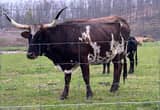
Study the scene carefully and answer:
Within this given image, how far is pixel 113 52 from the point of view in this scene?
38.0ft

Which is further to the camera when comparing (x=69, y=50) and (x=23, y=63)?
(x=23, y=63)

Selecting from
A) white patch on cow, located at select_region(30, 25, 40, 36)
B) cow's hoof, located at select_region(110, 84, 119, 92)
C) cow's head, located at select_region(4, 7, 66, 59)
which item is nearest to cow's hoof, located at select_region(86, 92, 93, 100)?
cow's hoof, located at select_region(110, 84, 119, 92)

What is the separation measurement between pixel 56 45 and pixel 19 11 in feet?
4.43

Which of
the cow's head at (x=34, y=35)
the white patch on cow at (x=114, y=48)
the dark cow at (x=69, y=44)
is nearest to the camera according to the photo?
the cow's head at (x=34, y=35)

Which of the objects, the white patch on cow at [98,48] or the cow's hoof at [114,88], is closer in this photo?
the white patch on cow at [98,48]

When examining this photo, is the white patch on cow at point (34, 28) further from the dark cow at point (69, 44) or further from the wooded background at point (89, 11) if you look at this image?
the wooded background at point (89, 11)

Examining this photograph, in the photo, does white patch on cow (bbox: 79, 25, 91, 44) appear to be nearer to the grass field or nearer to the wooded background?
the wooded background

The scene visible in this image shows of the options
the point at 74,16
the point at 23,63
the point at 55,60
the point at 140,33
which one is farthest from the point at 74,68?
the point at 23,63

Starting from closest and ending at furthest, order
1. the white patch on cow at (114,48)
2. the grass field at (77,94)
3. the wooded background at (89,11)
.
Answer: the grass field at (77,94)
the wooded background at (89,11)
the white patch on cow at (114,48)

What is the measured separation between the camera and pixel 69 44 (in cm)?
1073

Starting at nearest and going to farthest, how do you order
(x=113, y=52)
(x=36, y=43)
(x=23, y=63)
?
(x=36, y=43)
(x=113, y=52)
(x=23, y=63)

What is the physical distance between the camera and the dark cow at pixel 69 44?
34.9 feet

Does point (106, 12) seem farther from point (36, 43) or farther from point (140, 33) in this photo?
point (36, 43)

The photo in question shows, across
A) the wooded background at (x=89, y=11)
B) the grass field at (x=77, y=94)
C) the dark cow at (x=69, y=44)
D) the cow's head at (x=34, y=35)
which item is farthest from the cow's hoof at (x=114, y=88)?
the cow's head at (x=34, y=35)
